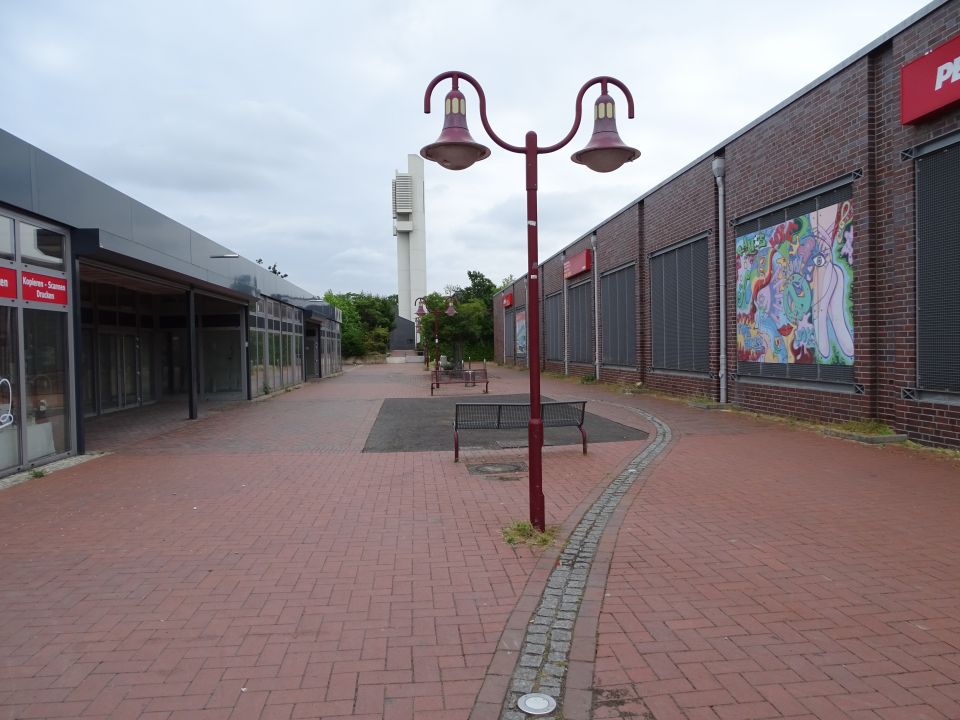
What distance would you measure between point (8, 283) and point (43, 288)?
2.65ft

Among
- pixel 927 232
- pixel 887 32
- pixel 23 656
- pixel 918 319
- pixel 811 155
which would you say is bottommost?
pixel 23 656

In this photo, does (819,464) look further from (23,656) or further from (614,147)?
(23,656)

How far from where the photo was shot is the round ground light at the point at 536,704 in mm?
3035

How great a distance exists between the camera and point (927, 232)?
9.08 m

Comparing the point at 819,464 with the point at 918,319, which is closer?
the point at 819,464

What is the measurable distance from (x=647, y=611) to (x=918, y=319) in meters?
7.33

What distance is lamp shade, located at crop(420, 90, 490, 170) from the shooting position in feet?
17.7

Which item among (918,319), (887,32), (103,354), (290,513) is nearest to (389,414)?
(103,354)

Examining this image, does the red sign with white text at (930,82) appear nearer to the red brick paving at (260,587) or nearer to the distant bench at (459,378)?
the red brick paving at (260,587)

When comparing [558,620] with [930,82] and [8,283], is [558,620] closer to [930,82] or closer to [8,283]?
[8,283]

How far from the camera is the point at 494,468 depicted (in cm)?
864

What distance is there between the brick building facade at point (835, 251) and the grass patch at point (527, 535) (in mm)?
6029

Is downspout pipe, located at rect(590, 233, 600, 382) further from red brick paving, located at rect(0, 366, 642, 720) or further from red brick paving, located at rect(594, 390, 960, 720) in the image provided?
red brick paving, located at rect(594, 390, 960, 720)

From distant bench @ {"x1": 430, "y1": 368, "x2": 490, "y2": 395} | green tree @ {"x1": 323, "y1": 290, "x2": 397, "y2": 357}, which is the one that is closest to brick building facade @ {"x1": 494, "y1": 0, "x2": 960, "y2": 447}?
distant bench @ {"x1": 430, "y1": 368, "x2": 490, "y2": 395}
